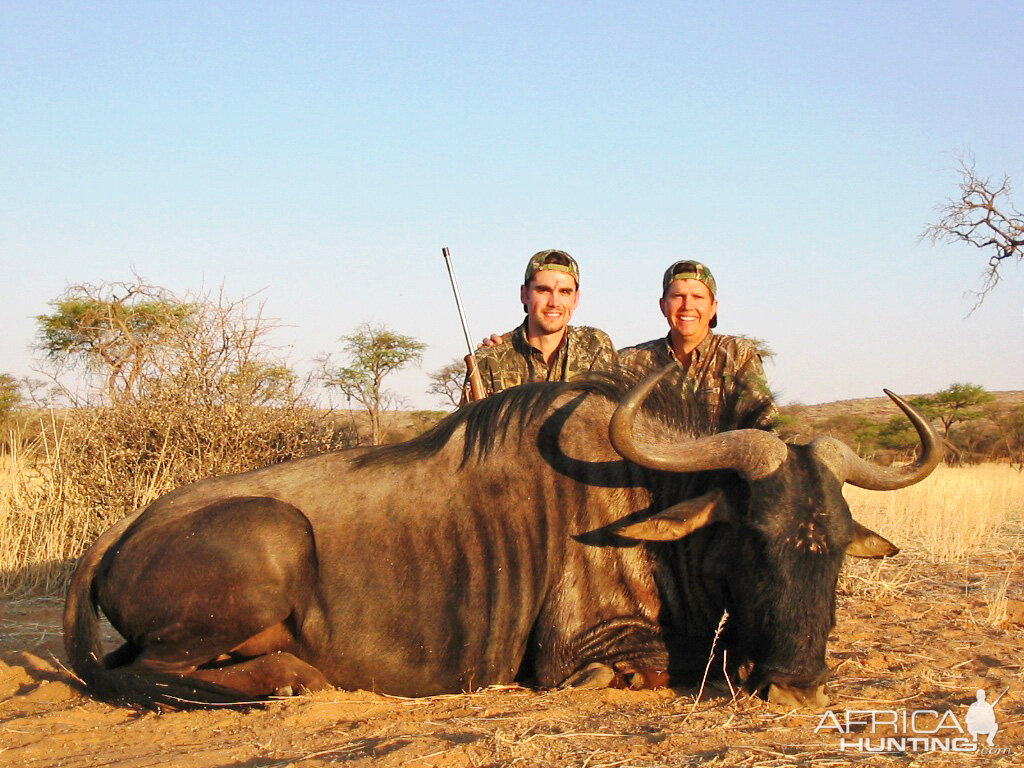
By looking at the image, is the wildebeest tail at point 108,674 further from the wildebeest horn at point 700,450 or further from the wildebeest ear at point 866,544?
A: the wildebeest ear at point 866,544

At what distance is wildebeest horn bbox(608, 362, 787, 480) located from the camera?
3.99 metres

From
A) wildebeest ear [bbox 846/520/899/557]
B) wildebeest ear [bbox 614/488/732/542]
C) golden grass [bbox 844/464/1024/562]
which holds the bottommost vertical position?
golden grass [bbox 844/464/1024/562]

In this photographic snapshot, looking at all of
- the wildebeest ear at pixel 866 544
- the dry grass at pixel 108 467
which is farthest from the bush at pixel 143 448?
the wildebeest ear at pixel 866 544

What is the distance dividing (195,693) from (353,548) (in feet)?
2.92

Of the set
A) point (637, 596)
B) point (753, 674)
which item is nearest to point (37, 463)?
point (637, 596)

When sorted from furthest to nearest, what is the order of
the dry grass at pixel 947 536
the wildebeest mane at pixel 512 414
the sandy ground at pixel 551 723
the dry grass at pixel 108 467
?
1. the dry grass at pixel 108 467
2. the dry grass at pixel 947 536
3. the wildebeest mane at pixel 512 414
4. the sandy ground at pixel 551 723

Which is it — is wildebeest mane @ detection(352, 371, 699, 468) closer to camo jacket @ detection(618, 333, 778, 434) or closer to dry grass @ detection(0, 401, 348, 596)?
camo jacket @ detection(618, 333, 778, 434)

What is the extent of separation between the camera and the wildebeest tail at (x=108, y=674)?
4145 millimetres

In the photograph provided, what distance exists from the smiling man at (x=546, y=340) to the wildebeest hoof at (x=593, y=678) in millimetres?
2955

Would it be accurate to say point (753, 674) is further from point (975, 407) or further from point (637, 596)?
point (975, 407)

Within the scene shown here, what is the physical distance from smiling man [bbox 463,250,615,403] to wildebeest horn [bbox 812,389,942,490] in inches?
107

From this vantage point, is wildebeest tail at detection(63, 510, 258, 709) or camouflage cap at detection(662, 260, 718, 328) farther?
camouflage cap at detection(662, 260, 718, 328)

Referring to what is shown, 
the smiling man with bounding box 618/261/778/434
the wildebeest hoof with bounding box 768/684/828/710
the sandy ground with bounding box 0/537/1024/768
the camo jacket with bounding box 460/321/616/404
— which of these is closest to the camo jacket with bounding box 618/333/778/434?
the smiling man with bounding box 618/261/778/434

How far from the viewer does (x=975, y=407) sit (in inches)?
1289
